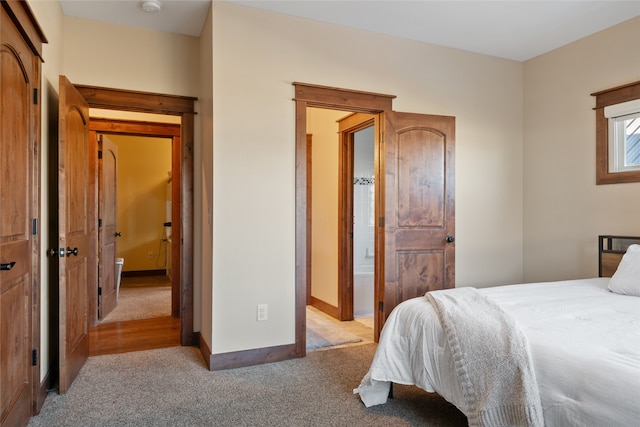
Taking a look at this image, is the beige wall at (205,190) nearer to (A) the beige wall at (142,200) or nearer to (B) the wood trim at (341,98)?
(B) the wood trim at (341,98)

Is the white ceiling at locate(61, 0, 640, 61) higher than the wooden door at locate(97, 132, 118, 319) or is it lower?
higher

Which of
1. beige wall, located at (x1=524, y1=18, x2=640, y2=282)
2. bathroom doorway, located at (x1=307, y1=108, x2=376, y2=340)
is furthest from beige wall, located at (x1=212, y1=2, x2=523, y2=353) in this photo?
beige wall, located at (x1=524, y1=18, x2=640, y2=282)

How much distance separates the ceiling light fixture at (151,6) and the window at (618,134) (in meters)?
A: 3.56

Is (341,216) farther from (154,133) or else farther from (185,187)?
(154,133)

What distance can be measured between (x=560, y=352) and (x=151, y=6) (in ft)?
10.6

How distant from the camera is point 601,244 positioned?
3.34 m

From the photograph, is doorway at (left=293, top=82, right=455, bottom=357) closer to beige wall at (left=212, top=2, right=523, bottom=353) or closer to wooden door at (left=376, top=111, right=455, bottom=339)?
wooden door at (left=376, top=111, right=455, bottom=339)

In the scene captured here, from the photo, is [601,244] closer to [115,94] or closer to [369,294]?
[369,294]

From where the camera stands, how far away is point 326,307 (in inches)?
183

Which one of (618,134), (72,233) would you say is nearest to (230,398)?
(72,233)

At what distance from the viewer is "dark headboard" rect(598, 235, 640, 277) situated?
10.5ft

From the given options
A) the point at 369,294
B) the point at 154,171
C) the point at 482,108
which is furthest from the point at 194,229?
the point at 154,171

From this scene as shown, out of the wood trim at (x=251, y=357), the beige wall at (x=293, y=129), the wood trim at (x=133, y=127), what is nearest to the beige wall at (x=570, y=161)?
the beige wall at (x=293, y=129)

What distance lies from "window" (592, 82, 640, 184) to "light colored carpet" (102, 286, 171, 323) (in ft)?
14.7
